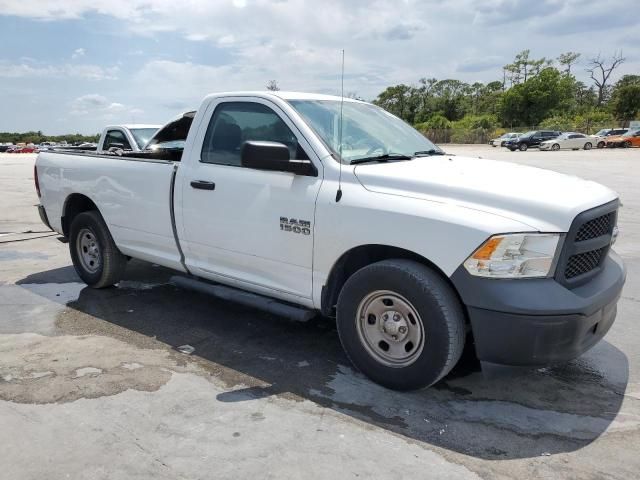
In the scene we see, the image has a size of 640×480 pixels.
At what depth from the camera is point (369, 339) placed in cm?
356

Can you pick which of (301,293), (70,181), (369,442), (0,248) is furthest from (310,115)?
(0,248)

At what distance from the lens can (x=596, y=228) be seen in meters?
3.32

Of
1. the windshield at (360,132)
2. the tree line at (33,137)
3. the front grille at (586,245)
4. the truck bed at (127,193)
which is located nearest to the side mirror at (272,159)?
the windshield at (360,132)

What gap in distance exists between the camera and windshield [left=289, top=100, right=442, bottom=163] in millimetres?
3926

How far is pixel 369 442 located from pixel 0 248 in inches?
279

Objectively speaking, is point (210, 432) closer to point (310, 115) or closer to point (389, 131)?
Result: point (310, 115)

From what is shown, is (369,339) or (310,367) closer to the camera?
(369,339)

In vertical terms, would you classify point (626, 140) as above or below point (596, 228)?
above

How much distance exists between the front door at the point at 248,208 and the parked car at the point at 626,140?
155 ft

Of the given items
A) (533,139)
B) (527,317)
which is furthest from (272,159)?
(533,139)

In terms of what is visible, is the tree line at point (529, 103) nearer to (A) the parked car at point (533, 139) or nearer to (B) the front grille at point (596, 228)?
(A) the parked car at point (533, 139)

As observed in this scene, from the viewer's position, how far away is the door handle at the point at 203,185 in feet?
13.9

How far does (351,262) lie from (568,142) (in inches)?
1808

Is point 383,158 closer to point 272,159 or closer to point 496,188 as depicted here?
point 272,159
